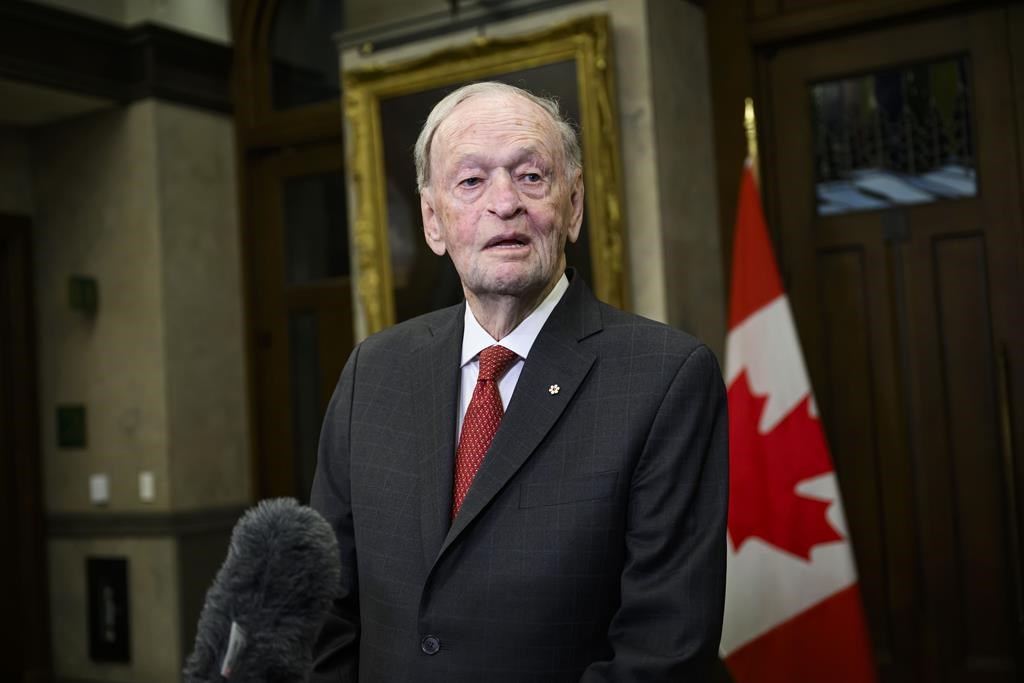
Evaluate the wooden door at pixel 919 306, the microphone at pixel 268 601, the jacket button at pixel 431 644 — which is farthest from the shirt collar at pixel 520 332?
the wooden door at pixel 919 306

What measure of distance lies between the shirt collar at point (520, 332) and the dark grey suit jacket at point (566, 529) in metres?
0.03

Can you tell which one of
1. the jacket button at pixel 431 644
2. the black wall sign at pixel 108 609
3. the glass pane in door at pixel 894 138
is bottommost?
the black wall sign at pixel 108 609

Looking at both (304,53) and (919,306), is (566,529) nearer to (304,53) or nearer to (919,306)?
(919,306)

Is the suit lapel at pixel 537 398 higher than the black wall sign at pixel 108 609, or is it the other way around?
the suit lapel at pixel 537 398

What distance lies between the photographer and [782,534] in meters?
3.67

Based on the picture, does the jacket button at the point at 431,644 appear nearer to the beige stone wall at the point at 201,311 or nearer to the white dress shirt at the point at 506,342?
the white dress shirt at the point at 506,342

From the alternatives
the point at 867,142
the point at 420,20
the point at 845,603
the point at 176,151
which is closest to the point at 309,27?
the point at 176,151

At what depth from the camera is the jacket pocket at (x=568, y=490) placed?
1551 millimetres

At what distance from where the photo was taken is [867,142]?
4113mm

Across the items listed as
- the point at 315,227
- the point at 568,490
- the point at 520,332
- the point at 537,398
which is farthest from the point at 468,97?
the point at 315,227

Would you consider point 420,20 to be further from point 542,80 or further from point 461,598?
point 461,598

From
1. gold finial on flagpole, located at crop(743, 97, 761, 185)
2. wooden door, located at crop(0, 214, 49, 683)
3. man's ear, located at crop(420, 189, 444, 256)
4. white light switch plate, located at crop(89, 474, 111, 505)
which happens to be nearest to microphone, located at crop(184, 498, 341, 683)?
man's ear, located at crop(420, 189, 444, 256)

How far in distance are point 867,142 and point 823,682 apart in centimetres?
198

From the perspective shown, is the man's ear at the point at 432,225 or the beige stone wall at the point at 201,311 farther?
the beige stone wall at the point at 201,311
